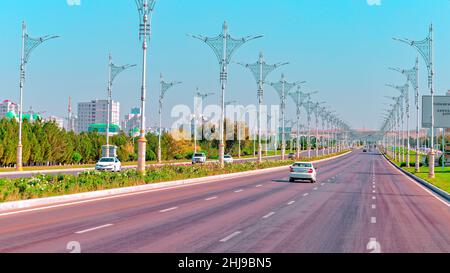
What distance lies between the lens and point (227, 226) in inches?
652

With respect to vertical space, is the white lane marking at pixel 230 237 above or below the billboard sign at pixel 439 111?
below

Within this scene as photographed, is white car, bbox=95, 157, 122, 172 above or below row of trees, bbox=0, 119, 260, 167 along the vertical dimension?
below

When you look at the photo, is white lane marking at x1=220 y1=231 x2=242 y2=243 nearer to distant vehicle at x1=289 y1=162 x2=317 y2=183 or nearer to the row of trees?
distant vehicle at x1=289 y1=162 x2=317 y2=183

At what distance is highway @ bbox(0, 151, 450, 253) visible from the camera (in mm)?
12773

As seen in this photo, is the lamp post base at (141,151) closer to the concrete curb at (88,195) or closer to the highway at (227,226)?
the concrete curb at (88,195)

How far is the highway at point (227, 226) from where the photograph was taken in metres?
12.8

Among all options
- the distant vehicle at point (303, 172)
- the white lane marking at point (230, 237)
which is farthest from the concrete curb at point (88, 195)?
the white lane marking at point (230, 237)

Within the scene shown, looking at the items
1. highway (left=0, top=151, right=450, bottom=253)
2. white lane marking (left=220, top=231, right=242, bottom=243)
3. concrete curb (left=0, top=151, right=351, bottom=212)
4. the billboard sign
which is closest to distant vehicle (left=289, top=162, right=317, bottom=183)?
concrete curb (left=0, top=151, right=351, bottom=212)

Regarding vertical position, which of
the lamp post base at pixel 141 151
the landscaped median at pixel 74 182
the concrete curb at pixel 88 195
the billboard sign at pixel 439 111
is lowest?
the concrete curb at pixel 88 195

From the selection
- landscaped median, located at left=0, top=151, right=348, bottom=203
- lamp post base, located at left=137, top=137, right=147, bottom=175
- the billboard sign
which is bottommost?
landscaped median, located at left=0, top=151, right=348, bottom=203

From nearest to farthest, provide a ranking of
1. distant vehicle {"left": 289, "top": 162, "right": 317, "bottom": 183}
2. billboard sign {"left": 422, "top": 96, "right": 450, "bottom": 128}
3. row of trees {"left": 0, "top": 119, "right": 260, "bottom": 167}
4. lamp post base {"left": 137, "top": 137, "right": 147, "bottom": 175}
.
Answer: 1. lamp post base {"left": 137, "top": 137, "right": 147, "bottom": 175}
2. distant vehicle {"left": 289, "top": 162, "right": 317, "bottom": 183}
3. row of trees {"left": 0, "top": 119, "right": 260, "bottom": 167}
4. billboard sign {"left": 422, "top": 96, "right": 450, "bottom": 128}

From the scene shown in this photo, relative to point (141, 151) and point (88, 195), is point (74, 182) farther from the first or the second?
point (141, 151)
